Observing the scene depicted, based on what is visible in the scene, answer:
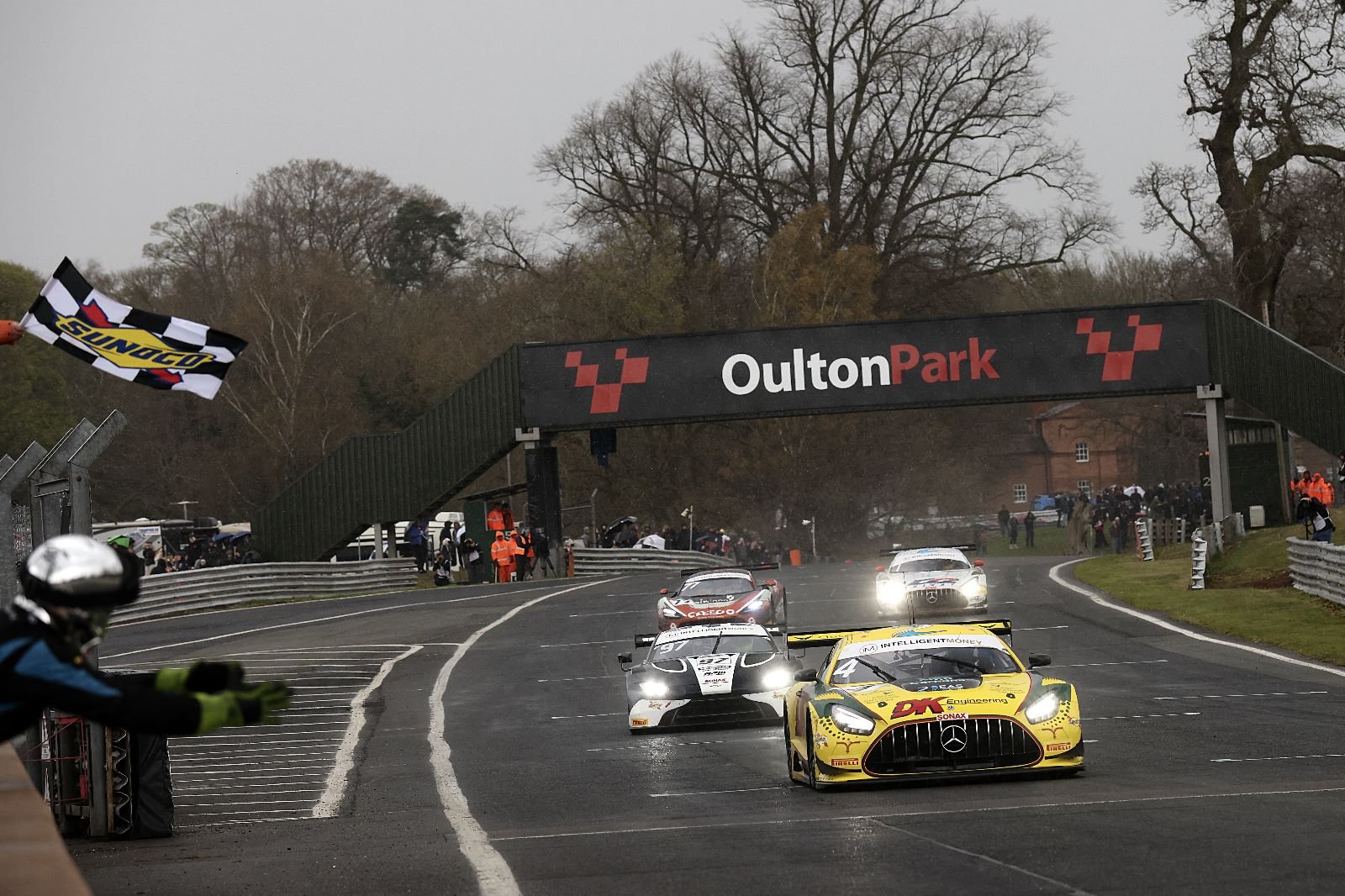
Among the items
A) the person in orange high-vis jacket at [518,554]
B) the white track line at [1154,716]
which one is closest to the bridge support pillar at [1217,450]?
the person in orange high-vis jacket at [518,554]

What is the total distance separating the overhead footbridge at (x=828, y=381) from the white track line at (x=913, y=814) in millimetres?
32851

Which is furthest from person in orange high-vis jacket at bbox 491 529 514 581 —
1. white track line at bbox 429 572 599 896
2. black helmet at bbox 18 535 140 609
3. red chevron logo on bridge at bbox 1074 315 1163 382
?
black helmet at bbox 18 535 140 609

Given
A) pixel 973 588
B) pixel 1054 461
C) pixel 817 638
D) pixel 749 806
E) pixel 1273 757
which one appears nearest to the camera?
pixel 749 806

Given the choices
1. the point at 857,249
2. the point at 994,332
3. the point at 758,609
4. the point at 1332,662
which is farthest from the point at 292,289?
the point at 1332,662

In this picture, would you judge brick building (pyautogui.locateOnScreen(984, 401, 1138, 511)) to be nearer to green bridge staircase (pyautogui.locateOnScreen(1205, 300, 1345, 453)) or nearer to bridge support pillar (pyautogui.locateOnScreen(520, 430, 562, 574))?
green bridge staircase (pyautogui.locateOnScreen(1205, 300, 1345, 453))

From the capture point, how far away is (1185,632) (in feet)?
89.0

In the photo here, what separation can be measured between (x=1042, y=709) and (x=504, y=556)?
112ft

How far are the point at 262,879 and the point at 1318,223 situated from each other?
128 ft

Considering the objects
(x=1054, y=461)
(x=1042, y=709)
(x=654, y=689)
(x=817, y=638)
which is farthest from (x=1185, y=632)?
(x=1054, y=461)

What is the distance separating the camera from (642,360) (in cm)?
4519

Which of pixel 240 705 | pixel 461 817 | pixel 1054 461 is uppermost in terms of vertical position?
pixel 1054 461

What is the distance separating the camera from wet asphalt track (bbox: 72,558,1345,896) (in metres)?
8.86

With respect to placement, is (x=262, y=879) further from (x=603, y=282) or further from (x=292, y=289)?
(x=292, y=289)

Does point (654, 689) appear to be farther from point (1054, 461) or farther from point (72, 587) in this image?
point (1054, 461)
